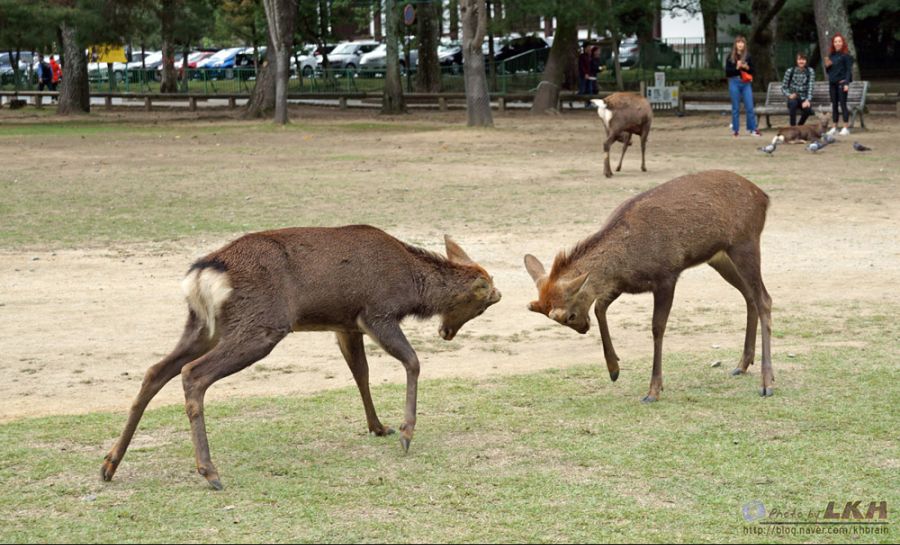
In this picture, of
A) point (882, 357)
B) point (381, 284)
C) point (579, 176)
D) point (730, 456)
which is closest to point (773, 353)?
point (882, 357)

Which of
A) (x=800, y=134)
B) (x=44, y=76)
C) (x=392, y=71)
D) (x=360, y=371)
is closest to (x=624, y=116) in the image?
(x=800, y=134)

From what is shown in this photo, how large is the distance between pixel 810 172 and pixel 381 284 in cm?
1386

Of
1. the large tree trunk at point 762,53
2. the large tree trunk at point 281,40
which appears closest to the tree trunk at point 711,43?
the large tree trunk at point 762,53

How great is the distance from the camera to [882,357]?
8.28 m

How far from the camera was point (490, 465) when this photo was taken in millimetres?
6051

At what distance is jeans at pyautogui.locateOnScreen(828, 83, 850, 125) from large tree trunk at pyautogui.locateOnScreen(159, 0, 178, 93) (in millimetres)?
23749

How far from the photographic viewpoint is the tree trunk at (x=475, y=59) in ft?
96.6

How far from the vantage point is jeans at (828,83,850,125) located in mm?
24766

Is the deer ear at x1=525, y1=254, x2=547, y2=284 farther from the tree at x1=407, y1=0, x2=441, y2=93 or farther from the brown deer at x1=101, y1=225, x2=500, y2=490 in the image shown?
the tree at x1=407, y1=0, x2=441, y2=93

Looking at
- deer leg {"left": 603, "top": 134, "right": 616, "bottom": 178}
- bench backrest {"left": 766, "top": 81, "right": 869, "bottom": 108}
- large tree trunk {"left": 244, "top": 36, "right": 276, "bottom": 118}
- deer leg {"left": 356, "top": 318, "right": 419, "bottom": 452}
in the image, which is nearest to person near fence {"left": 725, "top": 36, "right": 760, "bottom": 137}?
bench backrest {"left": 766, "top": 81, "right": 869, "bottom": 108}

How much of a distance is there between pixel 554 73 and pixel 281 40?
8.60 metres

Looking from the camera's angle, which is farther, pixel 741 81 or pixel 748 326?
pixel 741 81

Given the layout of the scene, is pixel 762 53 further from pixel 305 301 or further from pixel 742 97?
pixel 305 301

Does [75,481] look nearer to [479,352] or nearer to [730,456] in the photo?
[730,456]
